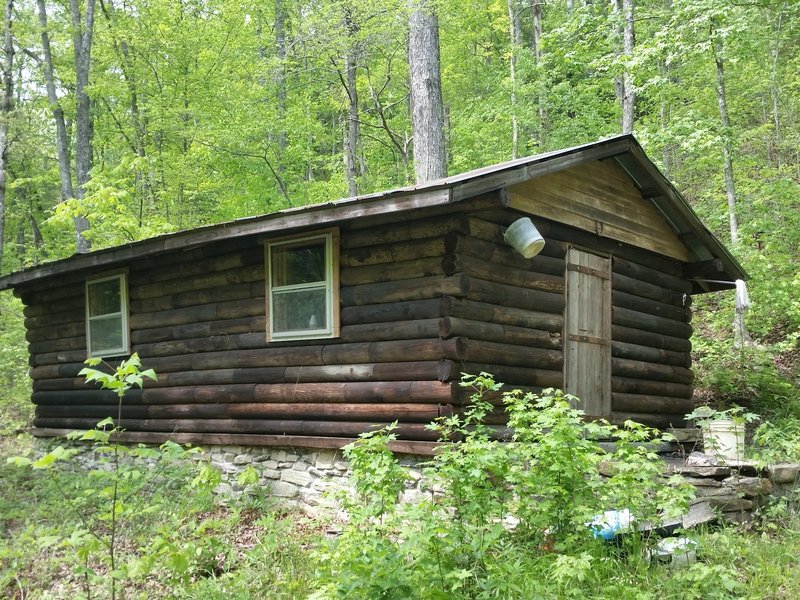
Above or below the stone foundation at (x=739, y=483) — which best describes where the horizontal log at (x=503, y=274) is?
above

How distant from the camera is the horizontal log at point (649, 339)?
9.79 m

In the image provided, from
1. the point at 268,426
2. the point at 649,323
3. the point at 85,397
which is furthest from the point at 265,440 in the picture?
the point at 649,323

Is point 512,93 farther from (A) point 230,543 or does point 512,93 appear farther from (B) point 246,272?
(A) point 230,543

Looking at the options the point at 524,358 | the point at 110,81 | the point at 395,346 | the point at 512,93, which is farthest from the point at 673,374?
the point at 110,81

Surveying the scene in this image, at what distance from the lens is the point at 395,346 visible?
778cm

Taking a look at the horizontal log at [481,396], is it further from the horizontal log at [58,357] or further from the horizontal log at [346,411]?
the horizontal log at [58,357]

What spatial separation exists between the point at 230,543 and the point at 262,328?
285 centimetres

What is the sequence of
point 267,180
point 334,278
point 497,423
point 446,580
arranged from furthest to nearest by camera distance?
point 267,180 → point 334,278 → point 497,423 → point 446,580

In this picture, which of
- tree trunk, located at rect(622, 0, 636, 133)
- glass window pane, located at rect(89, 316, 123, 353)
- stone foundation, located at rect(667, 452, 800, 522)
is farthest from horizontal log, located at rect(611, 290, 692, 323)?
glass window pane, located at rect(89, 316, 123, 353)

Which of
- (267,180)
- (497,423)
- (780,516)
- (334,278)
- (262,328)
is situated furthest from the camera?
(267,180)

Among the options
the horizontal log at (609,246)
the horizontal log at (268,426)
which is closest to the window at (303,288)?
the horizontal log at (268,426)

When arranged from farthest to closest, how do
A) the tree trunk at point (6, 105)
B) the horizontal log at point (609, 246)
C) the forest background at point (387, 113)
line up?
1. the tree trunk at point (6, 105)
2. the forest background at point (387, 113)
3. the horizontal log at point (609, 246)

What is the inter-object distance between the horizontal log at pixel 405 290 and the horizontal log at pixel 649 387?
11.1 ft

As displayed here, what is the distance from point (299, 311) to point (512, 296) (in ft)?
8.59
